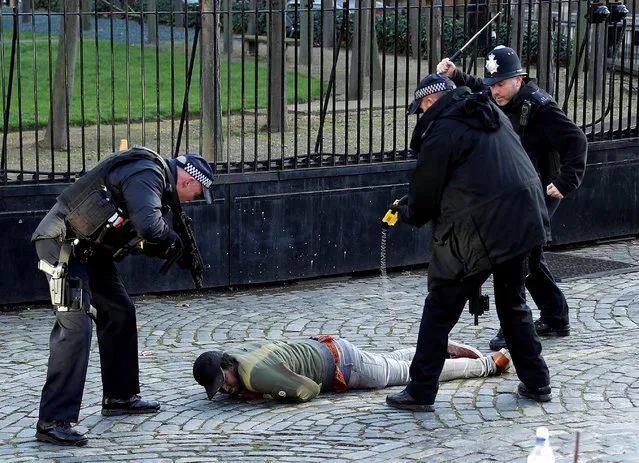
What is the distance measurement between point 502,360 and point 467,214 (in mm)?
1304

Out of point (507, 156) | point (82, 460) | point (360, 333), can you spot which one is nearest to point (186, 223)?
point (82, 460)

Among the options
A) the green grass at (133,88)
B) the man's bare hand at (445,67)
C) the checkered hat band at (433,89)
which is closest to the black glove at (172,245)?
the checkered hat band at (433,89)

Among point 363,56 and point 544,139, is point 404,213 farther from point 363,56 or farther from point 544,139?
point 363,56

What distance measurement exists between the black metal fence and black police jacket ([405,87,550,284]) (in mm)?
3297

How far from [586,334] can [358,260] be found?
99.7 inches

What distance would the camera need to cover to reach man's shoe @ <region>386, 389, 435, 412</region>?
6.33 metres

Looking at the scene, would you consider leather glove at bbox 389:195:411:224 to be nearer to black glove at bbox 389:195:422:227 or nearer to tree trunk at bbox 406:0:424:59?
black glove at bbox 389:195:422:227

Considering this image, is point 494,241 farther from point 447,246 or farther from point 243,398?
point 243,398

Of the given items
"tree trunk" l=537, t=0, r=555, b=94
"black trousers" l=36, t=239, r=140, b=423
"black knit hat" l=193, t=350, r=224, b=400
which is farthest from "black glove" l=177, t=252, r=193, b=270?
"tree trunk" l=537, t=0, r=555, b=94

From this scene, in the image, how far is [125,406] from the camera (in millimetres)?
6430

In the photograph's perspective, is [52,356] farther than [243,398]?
No

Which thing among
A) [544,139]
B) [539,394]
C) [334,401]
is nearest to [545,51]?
[544,139]

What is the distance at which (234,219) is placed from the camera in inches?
370

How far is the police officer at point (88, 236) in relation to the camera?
19.3 ft
